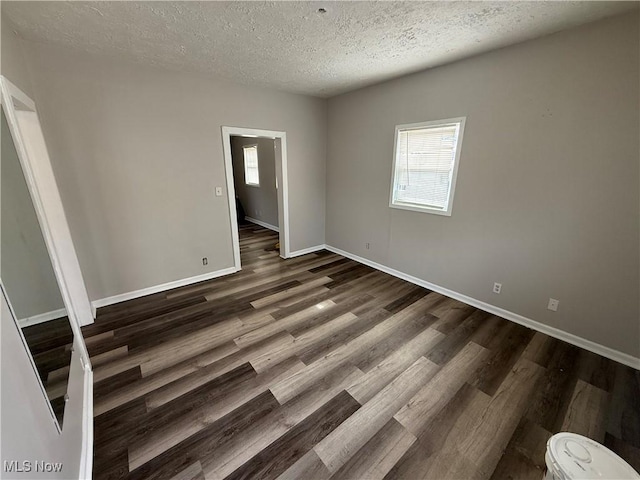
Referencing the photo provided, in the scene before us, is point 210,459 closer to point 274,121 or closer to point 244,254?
point 244,254

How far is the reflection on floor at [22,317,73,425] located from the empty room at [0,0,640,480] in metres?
0.02

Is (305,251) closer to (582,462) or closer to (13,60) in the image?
(13,60)

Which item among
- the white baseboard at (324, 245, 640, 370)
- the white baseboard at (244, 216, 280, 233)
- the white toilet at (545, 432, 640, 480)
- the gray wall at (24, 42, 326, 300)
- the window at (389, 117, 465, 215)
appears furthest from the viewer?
the white baseboard at (244, 216, 280, 233)

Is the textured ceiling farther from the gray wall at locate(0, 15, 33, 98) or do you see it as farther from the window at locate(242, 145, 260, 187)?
the window at locate(242, 145, 260, 187)

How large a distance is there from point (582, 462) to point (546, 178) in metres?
2.11

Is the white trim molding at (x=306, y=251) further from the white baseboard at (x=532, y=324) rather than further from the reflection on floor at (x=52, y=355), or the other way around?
the reflection on floor at (x=52, y=355)

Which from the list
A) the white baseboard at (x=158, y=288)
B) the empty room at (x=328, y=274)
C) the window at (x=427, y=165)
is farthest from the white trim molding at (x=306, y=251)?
→ the window at (x=427, y=165)

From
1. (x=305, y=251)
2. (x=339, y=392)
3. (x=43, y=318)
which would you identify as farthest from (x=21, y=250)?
(x=305, y=251)

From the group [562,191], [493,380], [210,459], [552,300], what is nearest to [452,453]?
[493,380]

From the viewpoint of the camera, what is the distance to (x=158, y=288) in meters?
3.23

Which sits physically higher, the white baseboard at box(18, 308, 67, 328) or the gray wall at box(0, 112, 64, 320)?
the gray wall at box(0, 112, 64, 320)

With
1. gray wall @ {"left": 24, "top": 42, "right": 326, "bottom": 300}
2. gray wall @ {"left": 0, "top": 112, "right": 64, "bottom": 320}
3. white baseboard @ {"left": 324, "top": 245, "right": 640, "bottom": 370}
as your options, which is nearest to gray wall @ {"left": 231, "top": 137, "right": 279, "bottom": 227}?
gray wall @ {"left": 24, "top": 42, "right": 326, "bottom": 300}

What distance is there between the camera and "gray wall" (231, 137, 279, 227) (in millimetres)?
5703

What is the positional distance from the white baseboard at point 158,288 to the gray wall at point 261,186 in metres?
2.54
